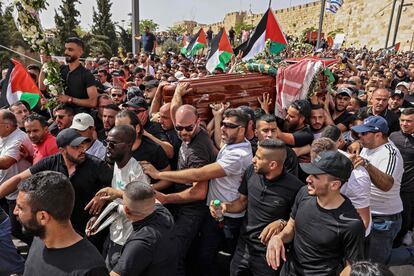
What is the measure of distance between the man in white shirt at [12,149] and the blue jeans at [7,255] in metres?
0.71

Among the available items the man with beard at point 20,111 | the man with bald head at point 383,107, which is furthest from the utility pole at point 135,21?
the man with bald head at point 383,107

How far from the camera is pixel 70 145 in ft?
10.4

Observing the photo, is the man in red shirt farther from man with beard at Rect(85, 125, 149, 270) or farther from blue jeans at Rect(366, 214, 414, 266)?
blue jeans at Rect(366, 214, 414, 266)

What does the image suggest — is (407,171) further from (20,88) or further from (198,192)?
(20,88)

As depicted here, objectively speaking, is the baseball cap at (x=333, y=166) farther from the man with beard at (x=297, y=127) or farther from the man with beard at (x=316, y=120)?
the man with beard at (x=316, y=120)

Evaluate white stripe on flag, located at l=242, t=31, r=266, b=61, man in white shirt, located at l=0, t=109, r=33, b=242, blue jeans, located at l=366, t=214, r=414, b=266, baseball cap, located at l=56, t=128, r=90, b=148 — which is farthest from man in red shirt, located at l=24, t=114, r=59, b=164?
blue jeans, located at l=366, t=214, r=414, b=266

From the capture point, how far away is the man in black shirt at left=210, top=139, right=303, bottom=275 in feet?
9.77

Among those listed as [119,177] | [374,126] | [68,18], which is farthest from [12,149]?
[68,18]

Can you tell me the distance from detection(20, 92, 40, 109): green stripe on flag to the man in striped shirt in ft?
14.9

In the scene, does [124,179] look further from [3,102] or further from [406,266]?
[3,102]

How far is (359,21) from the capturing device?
39.8 metres

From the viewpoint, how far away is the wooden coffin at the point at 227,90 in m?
4.15

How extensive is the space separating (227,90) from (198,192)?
1.39m

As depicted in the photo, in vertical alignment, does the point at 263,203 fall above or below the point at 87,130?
below
